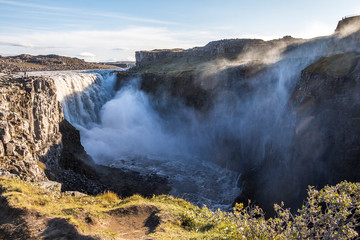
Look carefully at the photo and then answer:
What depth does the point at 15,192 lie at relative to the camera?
1046 cm

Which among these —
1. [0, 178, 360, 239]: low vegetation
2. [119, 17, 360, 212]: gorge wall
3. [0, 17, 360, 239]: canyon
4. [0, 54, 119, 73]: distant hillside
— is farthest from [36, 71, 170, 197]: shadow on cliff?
[0, 54, 119, 73]: distant hillside

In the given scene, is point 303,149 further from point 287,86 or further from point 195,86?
point 195,86

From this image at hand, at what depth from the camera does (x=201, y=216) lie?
967 centimetres

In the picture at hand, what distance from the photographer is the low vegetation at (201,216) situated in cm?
648

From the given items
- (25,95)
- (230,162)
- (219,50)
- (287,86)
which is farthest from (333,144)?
(219,50)

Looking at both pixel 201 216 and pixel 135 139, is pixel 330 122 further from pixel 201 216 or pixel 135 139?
pixel 135 139

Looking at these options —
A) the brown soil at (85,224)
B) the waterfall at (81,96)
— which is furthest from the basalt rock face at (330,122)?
the waterfall at (81,96)

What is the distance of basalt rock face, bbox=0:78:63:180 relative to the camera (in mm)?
16016

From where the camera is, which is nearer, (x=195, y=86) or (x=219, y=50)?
(x=195, y=86)

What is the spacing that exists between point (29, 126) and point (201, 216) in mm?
17168

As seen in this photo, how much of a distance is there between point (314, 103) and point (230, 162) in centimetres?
1523

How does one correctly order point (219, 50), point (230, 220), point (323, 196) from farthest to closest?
1. point (219, 50)
2. point (230, 220)
3. point (323, 196)

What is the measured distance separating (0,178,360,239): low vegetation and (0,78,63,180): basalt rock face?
4.49 metres

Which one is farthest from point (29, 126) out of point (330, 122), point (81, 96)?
point (81, 96)
